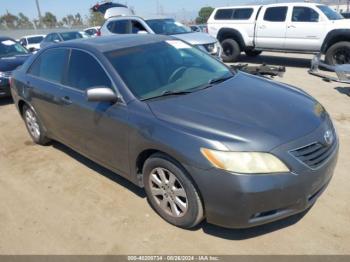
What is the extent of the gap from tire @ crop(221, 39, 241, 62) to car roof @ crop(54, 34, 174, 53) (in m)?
8.44

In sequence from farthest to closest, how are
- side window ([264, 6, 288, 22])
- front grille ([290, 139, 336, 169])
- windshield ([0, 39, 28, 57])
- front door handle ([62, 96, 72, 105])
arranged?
side window ([264, 6, 288, 22]), windshield ([0, 39, 28, 57]), front door handle ([62, 96, 72, 105]), front grille ([290, 139, 336, 169])

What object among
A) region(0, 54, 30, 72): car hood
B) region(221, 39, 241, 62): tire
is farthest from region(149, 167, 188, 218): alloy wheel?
region(221, 39, 241, 62): tire

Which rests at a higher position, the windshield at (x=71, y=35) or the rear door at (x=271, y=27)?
the rear door at (x=271, y=27)

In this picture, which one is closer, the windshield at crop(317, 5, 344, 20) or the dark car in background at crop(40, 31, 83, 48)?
the windshield at crop(317, 5, 344, 20)

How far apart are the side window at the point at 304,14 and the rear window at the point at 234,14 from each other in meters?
1.65

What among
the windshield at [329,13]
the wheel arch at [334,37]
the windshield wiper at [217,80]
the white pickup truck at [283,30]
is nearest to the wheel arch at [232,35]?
the white pickup truck at [283,30]

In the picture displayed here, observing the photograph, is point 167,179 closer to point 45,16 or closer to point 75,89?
point 75,89

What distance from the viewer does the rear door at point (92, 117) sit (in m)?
3.34

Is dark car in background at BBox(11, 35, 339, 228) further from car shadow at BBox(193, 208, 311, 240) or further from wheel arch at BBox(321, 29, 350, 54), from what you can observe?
wheel arch at BBox(321, 29, 350, 54)

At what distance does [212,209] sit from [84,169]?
2.26 metres

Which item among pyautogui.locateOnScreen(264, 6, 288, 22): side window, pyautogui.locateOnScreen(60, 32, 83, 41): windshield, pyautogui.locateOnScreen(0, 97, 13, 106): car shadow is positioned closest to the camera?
pyautogui.locateOnScreen(0, 97, 13, 106): car shadow

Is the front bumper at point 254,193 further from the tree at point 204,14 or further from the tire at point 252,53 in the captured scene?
the tree at point 204,14

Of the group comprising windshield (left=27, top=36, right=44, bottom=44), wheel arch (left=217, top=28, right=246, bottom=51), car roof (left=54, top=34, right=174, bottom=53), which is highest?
car roof (left=54, top=34, right=174, bottom=53)

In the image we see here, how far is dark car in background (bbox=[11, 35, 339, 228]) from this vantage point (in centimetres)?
256
